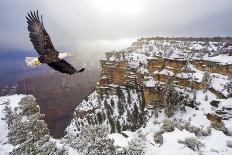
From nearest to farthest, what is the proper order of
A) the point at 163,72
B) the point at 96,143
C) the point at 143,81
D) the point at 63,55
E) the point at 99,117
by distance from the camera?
the point at 63,55, the point at 96,143, the point at 163,72, the point at 143,81, the point at 99,117

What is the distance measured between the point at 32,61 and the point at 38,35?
2.94 meters

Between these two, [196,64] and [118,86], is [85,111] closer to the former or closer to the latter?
[118,86]

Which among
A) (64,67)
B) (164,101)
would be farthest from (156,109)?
(64,67)

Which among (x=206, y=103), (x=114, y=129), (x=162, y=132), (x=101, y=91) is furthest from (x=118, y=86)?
(x=162, y=132)

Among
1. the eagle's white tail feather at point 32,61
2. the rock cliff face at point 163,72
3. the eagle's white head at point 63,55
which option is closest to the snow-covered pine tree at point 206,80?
the rock cliff face at point 163,72

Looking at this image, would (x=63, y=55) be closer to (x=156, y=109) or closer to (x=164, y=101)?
(x=164, y=101)

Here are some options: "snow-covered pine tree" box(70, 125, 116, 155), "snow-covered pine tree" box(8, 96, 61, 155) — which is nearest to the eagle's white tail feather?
"snow-covered pine tree" box(8, 96, 61, 155)

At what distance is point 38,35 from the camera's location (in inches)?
955

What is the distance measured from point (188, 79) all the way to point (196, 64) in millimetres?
7229

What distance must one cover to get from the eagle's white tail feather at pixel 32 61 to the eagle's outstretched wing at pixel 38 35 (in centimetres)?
140

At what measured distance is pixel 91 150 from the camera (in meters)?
60.1

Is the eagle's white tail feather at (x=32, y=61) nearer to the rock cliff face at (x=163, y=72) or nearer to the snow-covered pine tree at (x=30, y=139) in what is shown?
the snow-covered pine tree at (x=30, y=139)

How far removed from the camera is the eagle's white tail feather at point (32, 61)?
70.0ft

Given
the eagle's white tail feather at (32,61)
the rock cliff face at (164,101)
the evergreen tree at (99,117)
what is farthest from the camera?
the evergreen tree at (99,117)
